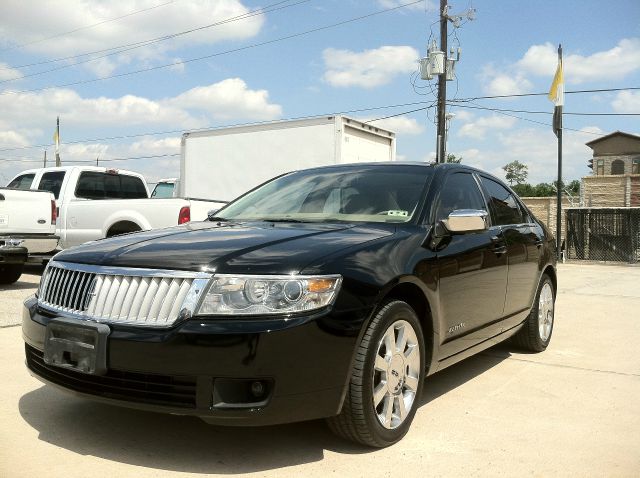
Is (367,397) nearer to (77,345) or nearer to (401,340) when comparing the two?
(401,340)

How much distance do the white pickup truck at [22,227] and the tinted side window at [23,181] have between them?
7.75 ft

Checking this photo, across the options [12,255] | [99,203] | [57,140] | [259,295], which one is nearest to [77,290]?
[259,295]

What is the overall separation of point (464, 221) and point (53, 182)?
360 inches

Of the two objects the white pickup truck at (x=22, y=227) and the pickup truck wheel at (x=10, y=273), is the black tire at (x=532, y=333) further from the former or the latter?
the pickup truck wheel at (x=10, y=273)

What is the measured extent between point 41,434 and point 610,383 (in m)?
3.79

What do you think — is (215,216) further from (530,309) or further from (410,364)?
(530,309)

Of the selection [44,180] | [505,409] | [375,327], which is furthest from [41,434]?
[44,180]

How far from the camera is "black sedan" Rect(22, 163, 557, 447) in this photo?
2814mm

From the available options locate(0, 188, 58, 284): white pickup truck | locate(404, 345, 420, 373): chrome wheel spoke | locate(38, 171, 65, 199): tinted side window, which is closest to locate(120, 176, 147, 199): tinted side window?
locate(38, 171, 65, 199): tinted side window

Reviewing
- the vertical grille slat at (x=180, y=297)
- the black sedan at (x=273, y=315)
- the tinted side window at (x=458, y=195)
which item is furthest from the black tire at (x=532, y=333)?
the vertical grille slat at (x=180, y=297)

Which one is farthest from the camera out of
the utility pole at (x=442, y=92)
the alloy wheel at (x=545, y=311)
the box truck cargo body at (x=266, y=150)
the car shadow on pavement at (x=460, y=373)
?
the utility pole at (x=442, y=92)

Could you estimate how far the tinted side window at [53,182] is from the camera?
11078 millimetres

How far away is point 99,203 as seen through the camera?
10203 mm

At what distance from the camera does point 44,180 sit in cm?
1136
